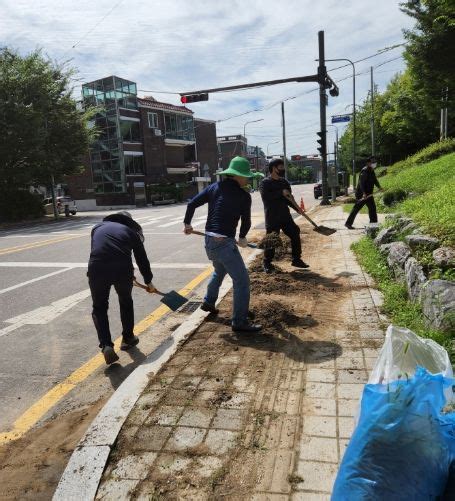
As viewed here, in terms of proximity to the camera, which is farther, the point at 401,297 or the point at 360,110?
the point at 360,110

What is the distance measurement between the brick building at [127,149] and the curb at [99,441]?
39.4 metres

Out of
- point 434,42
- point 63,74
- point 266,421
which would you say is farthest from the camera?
point 63,74

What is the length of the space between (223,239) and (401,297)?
7.19ft

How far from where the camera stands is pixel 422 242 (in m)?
5.13

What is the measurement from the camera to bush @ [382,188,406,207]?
13.0 m

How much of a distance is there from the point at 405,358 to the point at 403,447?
46cm

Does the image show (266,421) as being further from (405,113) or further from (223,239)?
(405,113)

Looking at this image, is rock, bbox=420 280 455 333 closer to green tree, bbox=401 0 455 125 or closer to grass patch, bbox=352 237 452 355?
grass patch, bbox=352 237 452 355

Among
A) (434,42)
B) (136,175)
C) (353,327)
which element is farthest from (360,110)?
(353,327)

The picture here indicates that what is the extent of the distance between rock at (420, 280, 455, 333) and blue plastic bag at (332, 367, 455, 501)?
1800 millimetres

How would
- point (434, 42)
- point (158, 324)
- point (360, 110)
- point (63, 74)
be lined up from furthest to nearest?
point (360, 110), point (63, 74), point (434, 42), point (158, 324)

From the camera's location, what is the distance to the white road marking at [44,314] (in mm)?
5711

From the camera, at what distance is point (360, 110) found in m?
44.4

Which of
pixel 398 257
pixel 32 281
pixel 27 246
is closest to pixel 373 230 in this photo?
pixel 398 257
